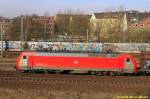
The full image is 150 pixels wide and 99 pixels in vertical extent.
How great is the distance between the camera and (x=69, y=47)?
73562 millimetres

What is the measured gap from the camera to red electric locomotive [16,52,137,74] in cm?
4209

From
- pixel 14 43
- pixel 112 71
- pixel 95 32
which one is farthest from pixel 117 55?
pixel 95 32

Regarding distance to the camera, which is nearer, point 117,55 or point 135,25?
point 117,55

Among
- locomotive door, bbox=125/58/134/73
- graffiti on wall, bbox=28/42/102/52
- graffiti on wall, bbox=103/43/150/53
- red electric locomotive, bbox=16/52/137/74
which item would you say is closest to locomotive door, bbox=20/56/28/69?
red electric locomotive, bbox=16/52/137/74

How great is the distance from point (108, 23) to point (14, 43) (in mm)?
31541

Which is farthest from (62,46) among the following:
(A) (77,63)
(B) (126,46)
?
(A) (77,63)

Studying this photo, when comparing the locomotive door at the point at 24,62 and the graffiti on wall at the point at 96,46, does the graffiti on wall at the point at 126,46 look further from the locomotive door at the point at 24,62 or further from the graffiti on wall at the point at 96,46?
the locomotive door at the point at 24,62

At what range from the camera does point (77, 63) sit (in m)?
42.8

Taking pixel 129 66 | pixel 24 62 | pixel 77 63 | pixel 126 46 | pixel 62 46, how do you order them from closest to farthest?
pixel 129 66 → pixel 77 63 → pixel 24 62 → pixel 62 46 → pixel 126 46

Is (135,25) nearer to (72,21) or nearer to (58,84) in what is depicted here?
(72,21)

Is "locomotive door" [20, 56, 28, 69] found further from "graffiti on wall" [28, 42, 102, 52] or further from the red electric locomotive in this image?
"graffiti on wall" [28, 42, 102, 52]

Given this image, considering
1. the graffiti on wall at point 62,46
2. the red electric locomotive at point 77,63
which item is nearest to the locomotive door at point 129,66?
the red electric locomotive at point 77,63

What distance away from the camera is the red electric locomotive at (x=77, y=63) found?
42.1 m

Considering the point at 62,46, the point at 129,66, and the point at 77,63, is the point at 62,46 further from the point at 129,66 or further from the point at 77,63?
the point at 129,66
